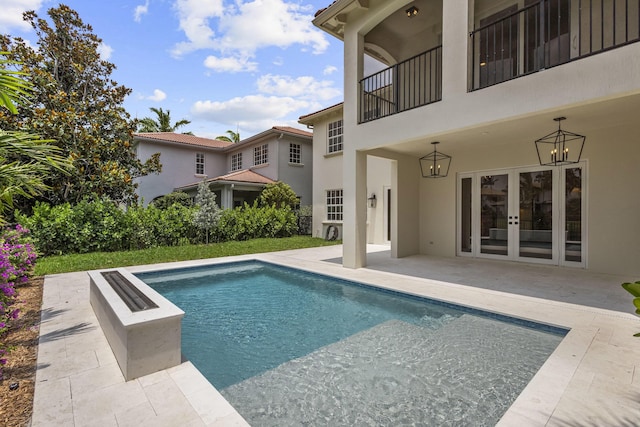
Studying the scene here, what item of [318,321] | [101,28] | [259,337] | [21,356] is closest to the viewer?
[21,356]

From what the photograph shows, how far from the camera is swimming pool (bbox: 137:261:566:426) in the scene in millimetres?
2934

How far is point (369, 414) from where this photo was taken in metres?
2.85

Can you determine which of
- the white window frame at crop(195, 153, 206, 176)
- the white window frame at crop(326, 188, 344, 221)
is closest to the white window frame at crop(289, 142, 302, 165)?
the white window frame at crop(326, 188, 344, 221)

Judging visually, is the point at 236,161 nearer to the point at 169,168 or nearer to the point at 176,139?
the point at 176,139

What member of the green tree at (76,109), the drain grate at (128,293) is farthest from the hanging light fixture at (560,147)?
the green tree at (76,109)

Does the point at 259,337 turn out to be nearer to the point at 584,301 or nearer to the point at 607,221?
the point at 584,301

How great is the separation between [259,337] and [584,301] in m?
5.73

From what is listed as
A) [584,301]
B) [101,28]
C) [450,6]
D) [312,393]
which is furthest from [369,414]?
[101,28]

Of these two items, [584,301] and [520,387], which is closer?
[520,387]

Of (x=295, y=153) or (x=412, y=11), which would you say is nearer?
(x=412, y=11)

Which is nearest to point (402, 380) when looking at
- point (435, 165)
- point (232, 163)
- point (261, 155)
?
point (435, 165)

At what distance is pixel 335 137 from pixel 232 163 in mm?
10742

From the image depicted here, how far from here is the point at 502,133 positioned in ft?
25.0

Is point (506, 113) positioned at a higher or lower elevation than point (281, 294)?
higher
